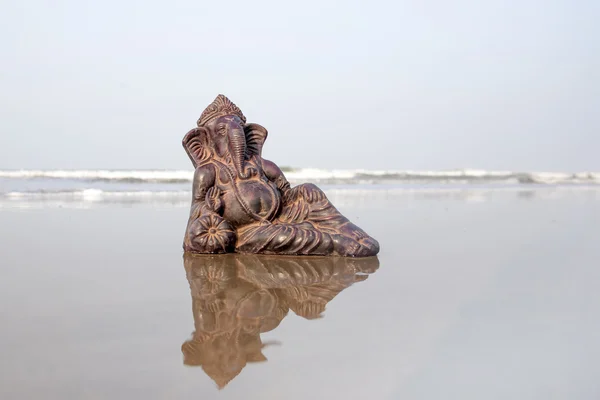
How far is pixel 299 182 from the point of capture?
67.6 feet

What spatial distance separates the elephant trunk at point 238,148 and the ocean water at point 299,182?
20.0ft

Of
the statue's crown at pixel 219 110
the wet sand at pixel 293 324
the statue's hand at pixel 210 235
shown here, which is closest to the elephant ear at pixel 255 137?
the statue's crown at pixel 219 110

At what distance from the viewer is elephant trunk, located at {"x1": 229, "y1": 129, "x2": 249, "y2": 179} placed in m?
5.83

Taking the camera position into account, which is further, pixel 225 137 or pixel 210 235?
pixel 225 137

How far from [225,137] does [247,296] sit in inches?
95.4

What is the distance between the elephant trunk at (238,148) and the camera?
229 inches

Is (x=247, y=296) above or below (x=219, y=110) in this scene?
below

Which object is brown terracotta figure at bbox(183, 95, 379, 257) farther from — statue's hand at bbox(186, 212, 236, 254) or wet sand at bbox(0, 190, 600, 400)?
wet sand at bbox(0, 190, 600, 400)

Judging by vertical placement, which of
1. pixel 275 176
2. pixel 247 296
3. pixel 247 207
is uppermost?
pixel 275 176

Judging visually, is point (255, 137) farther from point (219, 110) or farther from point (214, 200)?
point (214, 200)

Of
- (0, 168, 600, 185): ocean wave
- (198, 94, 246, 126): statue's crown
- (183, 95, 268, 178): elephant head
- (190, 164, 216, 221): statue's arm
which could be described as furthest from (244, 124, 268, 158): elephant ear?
(0, 168, 600, 185): ocean wave

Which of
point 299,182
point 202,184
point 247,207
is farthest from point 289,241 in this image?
point 299,182
